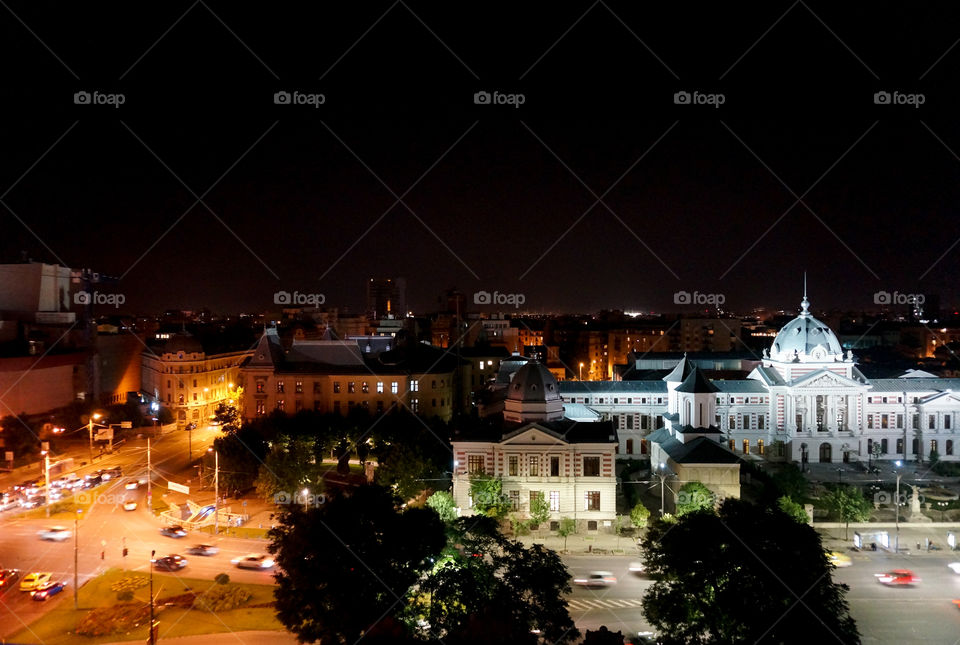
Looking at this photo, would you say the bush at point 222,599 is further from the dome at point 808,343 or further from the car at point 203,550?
the dome at point 808,343

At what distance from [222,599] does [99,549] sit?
462 inches

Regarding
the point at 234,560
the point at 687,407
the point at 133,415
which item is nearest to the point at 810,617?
the point at 234,560

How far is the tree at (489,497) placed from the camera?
38656mm

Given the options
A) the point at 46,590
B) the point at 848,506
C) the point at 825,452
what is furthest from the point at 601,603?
the point at 825,452

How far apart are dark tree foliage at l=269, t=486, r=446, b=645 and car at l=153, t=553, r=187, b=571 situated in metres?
11.7

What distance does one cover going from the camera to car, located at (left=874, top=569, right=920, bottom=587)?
31859 mm

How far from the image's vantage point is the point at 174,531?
39.2 m

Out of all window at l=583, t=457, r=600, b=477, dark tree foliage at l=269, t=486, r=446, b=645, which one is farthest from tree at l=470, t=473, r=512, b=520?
dark tree foliage at l=269, t=486, r=446, b=645

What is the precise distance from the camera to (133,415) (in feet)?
238

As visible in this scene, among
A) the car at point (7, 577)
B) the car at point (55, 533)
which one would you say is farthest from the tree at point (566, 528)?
the car at point (55, 533)

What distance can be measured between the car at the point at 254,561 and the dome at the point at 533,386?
19.0 m

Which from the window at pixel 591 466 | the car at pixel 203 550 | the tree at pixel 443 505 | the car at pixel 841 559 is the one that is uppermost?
the window at pixel 591 466

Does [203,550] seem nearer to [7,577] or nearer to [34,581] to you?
[34,581]

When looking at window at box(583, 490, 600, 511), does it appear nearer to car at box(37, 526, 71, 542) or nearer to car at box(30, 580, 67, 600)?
car at box(30, 580, 67, 600)
